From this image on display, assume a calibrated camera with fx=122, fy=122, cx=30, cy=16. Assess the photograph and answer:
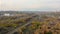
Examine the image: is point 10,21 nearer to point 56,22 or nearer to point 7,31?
point 7,31

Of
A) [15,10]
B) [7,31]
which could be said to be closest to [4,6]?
[15,10]

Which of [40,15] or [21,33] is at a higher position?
[40,15]

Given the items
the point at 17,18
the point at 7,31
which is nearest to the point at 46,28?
the point at 17,18

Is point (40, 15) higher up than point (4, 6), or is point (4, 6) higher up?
point (4, 6)

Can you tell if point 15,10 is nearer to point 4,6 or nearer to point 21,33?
point 4,6

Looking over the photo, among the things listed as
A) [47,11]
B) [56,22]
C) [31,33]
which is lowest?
[31,33]
